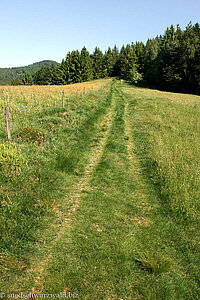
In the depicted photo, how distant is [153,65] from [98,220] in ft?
236

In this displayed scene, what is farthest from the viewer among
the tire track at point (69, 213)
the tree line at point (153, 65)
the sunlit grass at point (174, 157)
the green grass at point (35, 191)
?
the tree line at point (153, 65)

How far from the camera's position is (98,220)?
16.0 feet

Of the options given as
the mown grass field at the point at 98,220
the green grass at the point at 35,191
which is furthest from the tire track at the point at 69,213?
the green grass at the point at 35,191

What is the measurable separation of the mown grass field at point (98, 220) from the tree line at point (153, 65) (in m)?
48.7

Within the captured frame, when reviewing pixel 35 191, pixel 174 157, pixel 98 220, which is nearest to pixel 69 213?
pixel 98 220

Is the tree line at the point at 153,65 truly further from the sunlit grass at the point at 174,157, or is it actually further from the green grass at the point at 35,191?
the green grass at the point at 35,191

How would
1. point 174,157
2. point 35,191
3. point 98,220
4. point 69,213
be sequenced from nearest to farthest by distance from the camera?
point 98,220 → point 69,213 → point 35,191 → point 174,157

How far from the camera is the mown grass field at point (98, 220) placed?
11.1ft

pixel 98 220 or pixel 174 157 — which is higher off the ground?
pixel 174 157

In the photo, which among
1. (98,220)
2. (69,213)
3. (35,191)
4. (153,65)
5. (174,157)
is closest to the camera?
(98,220)

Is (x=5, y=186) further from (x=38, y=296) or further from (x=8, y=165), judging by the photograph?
(x=38, y=296)

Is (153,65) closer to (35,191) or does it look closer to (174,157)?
(174,157)

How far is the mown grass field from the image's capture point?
338 centimetres

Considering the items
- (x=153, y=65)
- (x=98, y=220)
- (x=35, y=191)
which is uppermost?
(x=153, y=65)
